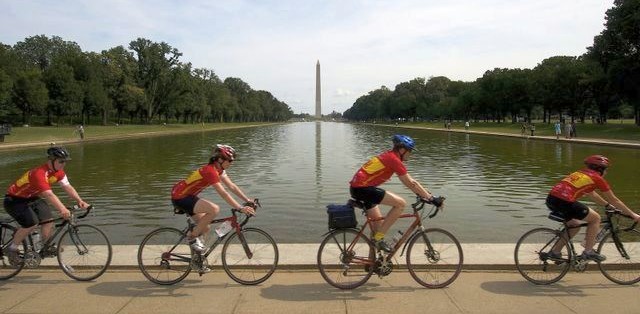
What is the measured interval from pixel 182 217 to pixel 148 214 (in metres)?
0.96

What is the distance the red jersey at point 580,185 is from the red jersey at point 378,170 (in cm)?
209

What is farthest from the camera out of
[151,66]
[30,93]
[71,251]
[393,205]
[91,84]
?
[151,66]

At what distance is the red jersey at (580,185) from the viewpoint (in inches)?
255

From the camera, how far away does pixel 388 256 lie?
661 centimetres

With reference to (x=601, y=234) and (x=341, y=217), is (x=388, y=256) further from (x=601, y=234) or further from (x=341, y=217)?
(x=601, y=234)

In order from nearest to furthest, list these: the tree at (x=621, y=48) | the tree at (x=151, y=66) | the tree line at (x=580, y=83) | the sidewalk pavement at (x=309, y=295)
Result: the sidewalk pavement at (x=309, y=295) < the tree at (x=621, y=48) < the tree line at (x=580, y=83) < the tree at (x=151, y=66)

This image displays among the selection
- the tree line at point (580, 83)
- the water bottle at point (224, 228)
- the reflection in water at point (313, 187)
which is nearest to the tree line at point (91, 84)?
the reflection in water at point (313, 187)

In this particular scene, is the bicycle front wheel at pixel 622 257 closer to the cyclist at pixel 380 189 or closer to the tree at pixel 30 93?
the cyclist at pixel 380 189

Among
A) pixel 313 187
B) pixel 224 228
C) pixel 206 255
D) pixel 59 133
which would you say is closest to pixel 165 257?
pixel 206 255

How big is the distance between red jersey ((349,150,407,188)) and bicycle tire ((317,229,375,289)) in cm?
63

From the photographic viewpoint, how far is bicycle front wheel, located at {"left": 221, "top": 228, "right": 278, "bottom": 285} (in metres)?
6.69

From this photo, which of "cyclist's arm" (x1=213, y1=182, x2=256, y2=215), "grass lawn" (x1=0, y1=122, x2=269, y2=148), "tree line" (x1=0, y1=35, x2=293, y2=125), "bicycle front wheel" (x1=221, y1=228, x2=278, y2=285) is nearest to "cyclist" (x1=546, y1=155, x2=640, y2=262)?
"bicycle front wheel" (x1=221, y1=228, x2=278, y2=285)

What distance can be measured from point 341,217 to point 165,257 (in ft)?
7.76

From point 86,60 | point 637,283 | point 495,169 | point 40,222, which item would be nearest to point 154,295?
point 40,222
